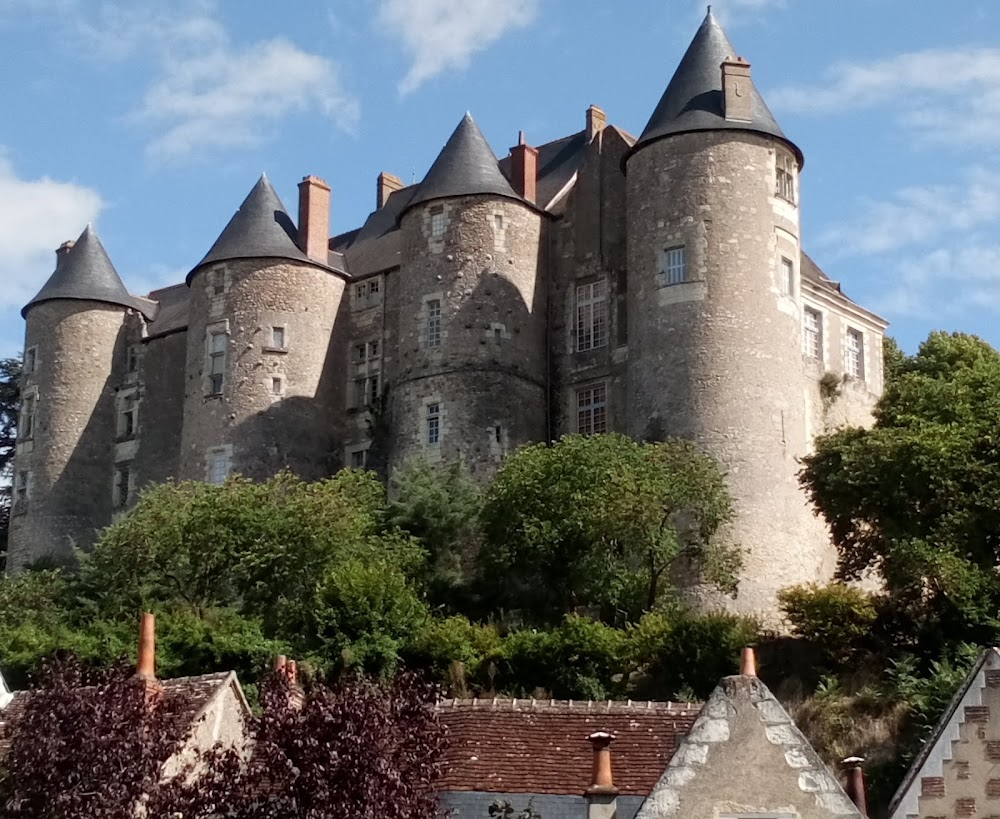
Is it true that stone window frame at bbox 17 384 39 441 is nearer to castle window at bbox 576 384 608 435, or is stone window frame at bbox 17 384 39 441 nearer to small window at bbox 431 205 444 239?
small window at bbox 431 205 444 239

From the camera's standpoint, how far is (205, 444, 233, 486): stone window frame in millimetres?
48041

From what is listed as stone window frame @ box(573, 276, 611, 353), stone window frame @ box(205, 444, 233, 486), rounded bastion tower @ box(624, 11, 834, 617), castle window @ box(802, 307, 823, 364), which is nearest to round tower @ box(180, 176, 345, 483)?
stone window frame @ box(205, 444, 233, 486)

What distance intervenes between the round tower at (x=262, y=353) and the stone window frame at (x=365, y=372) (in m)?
0.42

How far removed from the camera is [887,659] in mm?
33531

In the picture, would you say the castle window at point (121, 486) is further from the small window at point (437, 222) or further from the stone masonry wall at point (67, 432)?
the small window at point (437, 222)

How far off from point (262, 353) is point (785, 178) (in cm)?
1394

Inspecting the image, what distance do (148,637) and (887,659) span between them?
17.4m

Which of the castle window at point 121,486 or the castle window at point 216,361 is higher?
the castle window at point 216,361

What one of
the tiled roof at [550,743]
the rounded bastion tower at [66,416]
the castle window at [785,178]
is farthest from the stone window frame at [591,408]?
the tiled roof at [550,743]

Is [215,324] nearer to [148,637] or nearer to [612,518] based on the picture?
A: [612,518]

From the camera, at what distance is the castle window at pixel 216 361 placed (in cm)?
4909

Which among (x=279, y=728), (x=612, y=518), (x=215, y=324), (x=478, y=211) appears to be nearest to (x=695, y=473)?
(x=612, y=518)

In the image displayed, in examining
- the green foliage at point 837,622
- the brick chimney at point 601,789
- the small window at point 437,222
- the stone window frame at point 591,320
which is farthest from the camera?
the small window at point 437,222

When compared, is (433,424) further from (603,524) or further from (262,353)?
(603,524)
